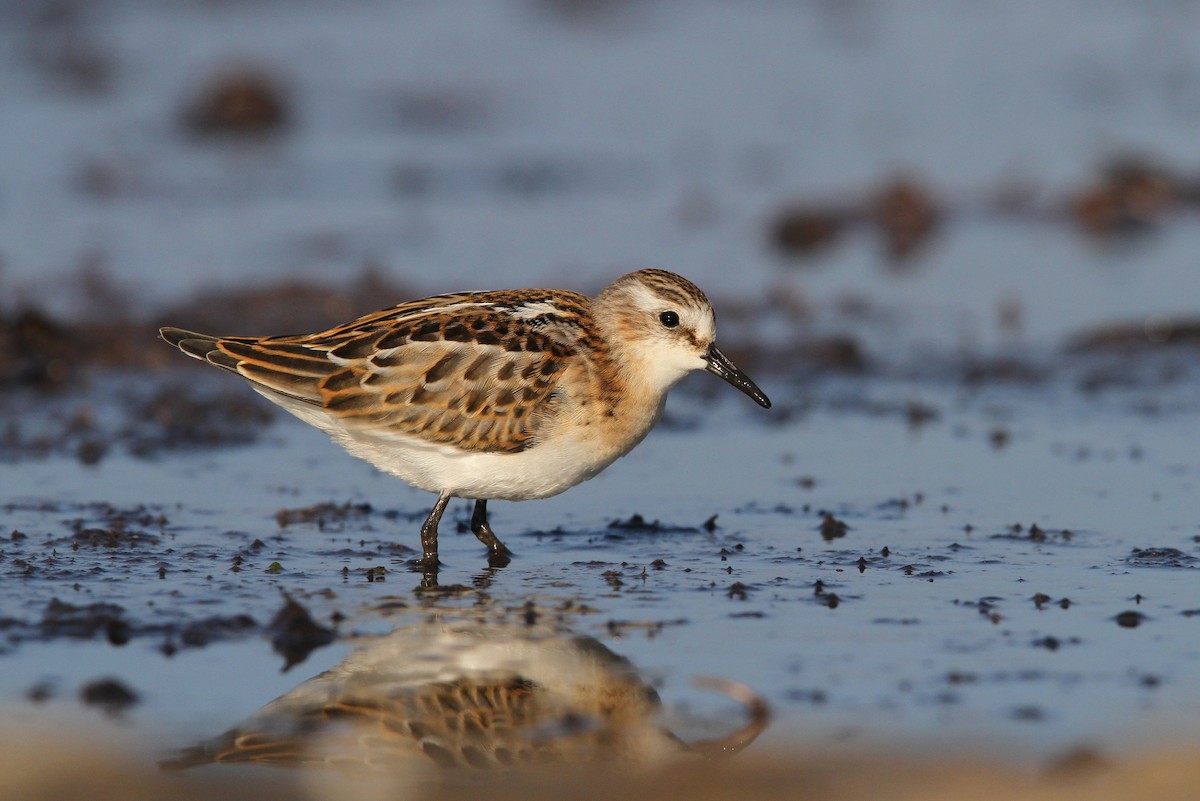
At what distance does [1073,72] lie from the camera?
22.3 m

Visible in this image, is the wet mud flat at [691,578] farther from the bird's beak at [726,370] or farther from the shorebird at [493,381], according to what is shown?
the bird's beak at [726,370]

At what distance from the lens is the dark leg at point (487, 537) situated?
30.8ft

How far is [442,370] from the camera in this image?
9312mm

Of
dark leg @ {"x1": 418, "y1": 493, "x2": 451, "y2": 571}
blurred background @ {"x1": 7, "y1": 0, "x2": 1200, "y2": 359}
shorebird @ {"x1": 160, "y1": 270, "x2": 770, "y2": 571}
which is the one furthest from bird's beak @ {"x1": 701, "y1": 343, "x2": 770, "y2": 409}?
blurred background @ {"x1": 7, "y1": 0, "x2": 1200, "y2": 359}

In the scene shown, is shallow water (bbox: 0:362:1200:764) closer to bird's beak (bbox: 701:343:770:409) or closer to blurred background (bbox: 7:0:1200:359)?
bird's beak (bbox: 701:343:770:409)

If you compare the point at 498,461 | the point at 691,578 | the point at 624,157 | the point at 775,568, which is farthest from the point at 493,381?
the point at 624,157

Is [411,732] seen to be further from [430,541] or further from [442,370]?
[442,370]

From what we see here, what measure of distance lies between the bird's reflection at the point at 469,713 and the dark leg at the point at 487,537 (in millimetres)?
1380

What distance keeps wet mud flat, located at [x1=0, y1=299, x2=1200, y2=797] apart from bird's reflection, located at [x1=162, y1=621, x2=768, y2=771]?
21 mm

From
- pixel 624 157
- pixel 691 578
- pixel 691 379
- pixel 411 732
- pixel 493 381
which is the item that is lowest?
pixel 411 732

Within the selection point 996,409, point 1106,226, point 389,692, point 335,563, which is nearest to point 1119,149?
point 1106,226

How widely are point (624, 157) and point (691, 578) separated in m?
11.2

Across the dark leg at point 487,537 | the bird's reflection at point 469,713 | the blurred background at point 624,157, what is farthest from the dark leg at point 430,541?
the blurred background at point 624,157

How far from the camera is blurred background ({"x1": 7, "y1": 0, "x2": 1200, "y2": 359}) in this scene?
15398 millimetres
